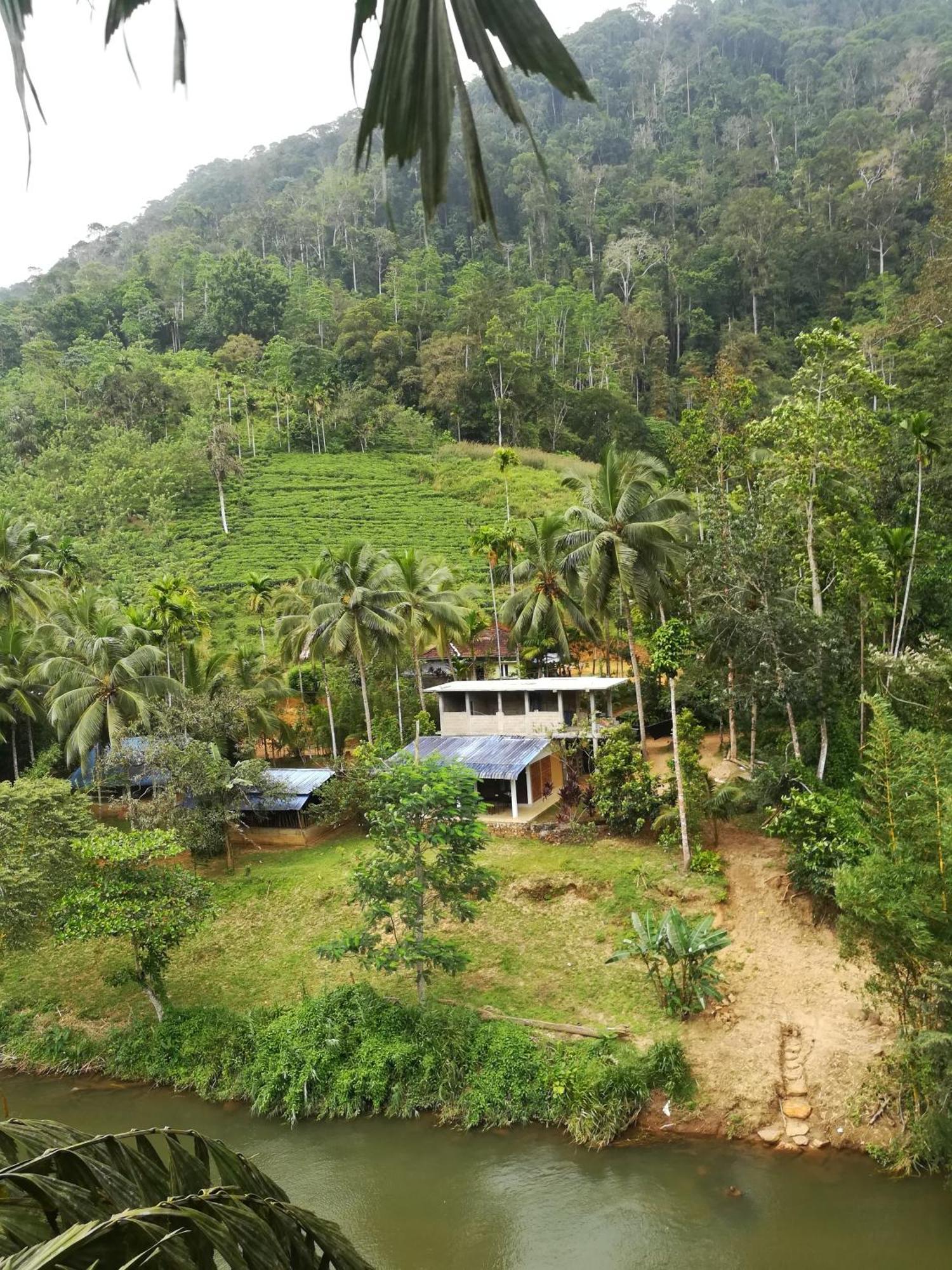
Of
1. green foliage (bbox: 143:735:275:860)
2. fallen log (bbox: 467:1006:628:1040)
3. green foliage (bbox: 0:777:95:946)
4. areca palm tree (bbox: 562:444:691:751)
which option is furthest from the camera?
green foliage (bbox: 143:735:275:860)

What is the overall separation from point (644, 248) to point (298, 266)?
89.9ft

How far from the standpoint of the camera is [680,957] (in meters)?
13.0

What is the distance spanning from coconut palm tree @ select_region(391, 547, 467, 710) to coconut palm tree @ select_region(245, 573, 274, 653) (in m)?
5.70

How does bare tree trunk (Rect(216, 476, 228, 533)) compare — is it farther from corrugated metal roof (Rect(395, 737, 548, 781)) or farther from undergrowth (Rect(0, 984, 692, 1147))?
undergrowth (Rect(0, 984, 692, 1147))

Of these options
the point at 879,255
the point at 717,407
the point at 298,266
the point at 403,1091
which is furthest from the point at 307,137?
the point at 403,1091

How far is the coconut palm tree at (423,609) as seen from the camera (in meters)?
23.9

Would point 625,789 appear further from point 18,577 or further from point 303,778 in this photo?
point 18,577

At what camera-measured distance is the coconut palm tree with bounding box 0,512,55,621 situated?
23562 mm

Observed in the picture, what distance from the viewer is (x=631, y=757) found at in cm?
1825

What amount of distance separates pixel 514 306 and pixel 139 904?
161 feet

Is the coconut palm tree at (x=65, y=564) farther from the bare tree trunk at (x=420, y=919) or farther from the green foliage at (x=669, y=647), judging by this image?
the green foliage at (x=669, y=647)

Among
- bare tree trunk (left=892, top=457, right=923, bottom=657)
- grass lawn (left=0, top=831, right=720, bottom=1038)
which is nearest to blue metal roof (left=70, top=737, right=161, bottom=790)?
grass lawn (left=0, top=831, right=720, bottom=1038)

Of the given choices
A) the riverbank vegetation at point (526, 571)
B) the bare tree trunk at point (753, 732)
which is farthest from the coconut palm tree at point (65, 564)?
the bare tree trunk at point (753, 732)

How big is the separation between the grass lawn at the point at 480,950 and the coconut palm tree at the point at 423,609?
729 centimetres
